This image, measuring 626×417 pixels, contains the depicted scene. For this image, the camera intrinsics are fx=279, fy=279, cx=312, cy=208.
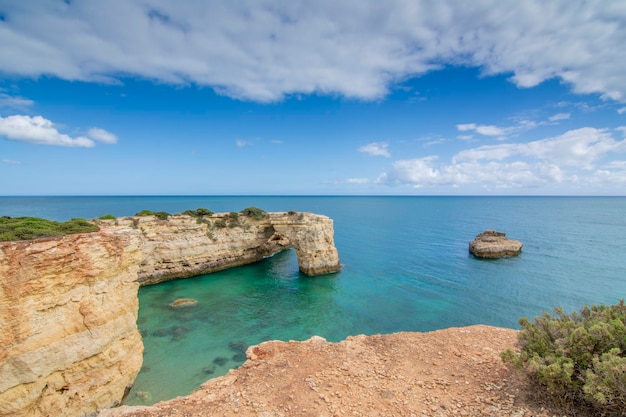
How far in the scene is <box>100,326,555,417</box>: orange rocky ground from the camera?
749 cm

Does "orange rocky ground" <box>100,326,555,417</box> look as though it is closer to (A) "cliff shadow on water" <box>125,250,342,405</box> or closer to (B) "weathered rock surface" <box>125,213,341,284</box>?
(A) "cliff shadow on water" <box>125,250,342,405</box>

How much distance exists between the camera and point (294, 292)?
27.3 meters

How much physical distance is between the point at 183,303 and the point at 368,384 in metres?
19.8

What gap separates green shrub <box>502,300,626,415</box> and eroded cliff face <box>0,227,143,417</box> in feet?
48.3

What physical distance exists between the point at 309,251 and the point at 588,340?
86.4ft

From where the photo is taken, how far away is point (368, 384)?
8.63 m

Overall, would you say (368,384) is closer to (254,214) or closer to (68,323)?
(68,323)

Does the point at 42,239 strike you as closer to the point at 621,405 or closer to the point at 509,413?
the point at 509,413

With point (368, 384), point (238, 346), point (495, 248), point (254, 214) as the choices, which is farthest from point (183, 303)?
→ point (495, 248)

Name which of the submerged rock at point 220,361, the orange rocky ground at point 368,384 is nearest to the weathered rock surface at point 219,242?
the submerged rock at point 220,361

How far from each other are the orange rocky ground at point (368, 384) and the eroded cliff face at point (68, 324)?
163 inches

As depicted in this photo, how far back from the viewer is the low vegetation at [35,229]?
34.8 ft

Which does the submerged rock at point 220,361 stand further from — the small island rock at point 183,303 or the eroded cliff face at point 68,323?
the small island rock at point 183,303

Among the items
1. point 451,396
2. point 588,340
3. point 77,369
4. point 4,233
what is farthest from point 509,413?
point 4,233
